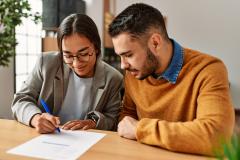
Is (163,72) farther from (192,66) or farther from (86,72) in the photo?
(86,72)

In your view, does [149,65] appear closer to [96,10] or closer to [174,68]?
[174,68]

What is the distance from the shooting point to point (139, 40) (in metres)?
1.12

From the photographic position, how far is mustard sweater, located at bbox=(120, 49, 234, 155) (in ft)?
3.03

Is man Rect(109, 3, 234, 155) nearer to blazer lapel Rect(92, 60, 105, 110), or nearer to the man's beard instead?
the man's beard

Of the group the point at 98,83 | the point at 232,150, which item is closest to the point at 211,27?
the point at 98,83

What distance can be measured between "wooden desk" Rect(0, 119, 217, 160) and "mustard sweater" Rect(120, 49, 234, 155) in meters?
0.03

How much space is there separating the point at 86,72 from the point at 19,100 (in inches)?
13.5

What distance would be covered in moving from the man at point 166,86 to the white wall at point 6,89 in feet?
6.98

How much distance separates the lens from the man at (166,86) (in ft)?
3.11

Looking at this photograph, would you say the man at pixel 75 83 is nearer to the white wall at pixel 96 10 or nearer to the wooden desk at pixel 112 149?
the wooden desk at pixel 112 149

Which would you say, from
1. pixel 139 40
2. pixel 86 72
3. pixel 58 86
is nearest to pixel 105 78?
pixel 86 72

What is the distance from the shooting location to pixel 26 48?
3.57m

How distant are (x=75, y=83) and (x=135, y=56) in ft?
1.45

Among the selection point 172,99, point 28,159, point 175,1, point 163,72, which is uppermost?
point 175,1
